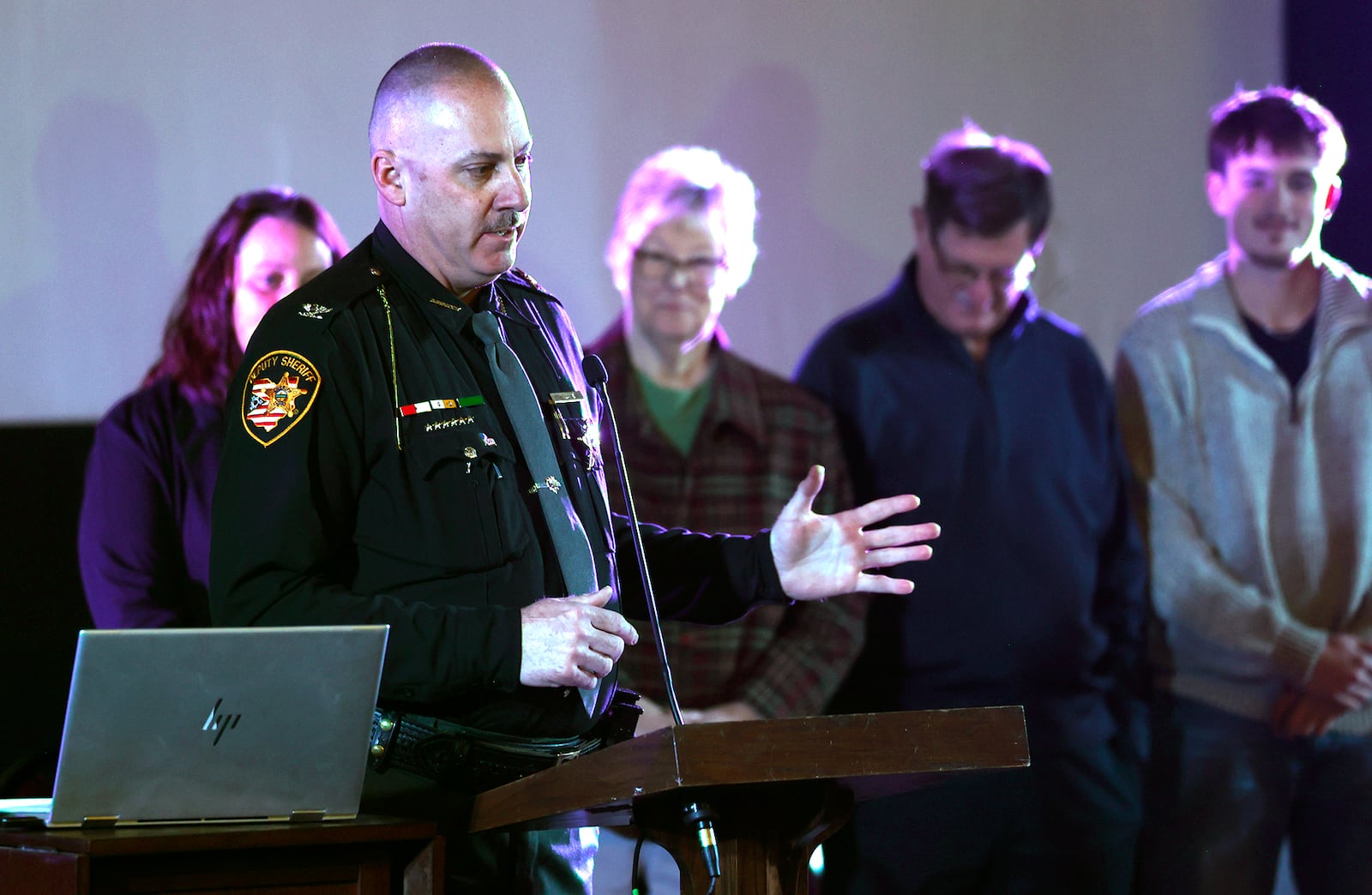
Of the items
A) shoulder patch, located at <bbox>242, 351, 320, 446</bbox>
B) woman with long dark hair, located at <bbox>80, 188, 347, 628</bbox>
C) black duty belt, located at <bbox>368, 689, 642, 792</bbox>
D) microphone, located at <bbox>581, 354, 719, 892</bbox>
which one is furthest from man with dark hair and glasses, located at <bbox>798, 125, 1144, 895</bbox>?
shoulder patch, located at <bbox>242, 351, 320, 446</bbox>

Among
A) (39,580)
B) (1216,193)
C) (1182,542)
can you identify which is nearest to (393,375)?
(39,580)

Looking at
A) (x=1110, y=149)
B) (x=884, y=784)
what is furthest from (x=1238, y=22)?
(x=884, y=784)

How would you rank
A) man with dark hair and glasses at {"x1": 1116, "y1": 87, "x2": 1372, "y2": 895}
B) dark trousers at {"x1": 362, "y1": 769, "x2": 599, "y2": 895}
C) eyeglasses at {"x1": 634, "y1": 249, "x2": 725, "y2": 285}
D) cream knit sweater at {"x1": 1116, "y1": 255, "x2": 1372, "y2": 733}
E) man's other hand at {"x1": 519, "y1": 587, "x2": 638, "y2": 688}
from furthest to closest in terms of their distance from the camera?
1. cream knit sweater at {"x1": 1116, "y1": 255, "x2": 1372, "y2": 733}
2. man with dark hair and glasses at {"x1": 1116, "y1": 87, "x2": 1372, "y2": 895}
3. eyeglasses at {"x1": 634, "y1": 249, "x2": 725, "y2": 285}
4. dark trousers at {"x1": 362, "y1": 769, "x2": 599, "y2": 895}
5. man's other hand at {"x1": 519, "y1": 587, "x2": 638, "y2": 688}

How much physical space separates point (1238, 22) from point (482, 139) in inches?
125

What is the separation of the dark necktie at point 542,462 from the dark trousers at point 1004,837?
6.25ft

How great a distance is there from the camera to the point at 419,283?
2051mm

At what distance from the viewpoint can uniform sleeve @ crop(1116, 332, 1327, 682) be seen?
3.98 metres

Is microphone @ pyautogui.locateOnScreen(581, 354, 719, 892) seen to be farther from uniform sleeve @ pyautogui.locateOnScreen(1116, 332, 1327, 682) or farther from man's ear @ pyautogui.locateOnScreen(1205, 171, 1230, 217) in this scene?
man's ear @ pyautogui.locateOnScreen(1205, 171, 1230, 217)

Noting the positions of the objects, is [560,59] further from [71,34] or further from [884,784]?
[884,784]

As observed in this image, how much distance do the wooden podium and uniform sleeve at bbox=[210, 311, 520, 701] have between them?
166mm

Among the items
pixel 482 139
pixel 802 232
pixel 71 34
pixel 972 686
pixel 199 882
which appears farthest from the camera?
pixel 802 232

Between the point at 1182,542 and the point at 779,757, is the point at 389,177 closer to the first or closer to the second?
the point at 779,757

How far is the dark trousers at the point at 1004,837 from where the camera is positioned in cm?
365

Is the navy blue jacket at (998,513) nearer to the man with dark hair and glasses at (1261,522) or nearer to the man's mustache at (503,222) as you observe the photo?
the man with dark hair and glasses at (1261,522)
